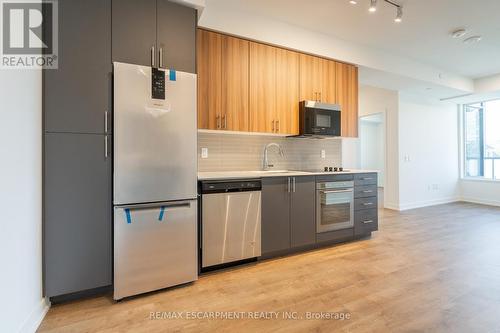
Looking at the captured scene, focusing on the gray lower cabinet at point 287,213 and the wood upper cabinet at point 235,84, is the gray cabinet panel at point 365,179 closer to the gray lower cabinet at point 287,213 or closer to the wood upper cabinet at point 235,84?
the gray lower cabinet at point 287,213

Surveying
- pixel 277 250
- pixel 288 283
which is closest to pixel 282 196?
pixel 277 250

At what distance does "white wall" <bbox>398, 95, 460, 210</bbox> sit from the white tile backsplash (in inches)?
97.1

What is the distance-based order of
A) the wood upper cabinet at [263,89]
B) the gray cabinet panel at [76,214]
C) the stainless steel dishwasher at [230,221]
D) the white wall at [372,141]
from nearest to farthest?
1. the gray cabinet panel at [76,214]
2. the stainless steel dishwasher at [230,221]
3. the wood upper cabinet at [263,89]
4. the white wall at [372,141]

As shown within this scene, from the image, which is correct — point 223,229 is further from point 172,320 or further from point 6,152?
point 6,152

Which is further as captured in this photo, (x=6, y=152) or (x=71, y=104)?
(x=71, y=104)

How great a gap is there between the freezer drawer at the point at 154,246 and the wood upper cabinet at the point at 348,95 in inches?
104

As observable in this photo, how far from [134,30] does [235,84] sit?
1.17 meters

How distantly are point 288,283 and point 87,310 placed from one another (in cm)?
161

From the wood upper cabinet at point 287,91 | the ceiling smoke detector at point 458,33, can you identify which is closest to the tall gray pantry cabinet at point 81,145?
the wood upper cabinet at point 287,91

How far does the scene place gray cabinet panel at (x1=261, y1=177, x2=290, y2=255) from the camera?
279 centimetres

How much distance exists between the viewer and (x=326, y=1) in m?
2.80

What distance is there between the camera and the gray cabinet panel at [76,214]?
1.89 meters

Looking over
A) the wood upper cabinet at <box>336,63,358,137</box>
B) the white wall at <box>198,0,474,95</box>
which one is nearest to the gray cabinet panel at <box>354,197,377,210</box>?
the wood upper cabinet at <box>336,63,358,137</box>

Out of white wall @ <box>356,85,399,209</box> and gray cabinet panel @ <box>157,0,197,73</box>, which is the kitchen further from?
white wall @ <box>356,85,399,209</box>
